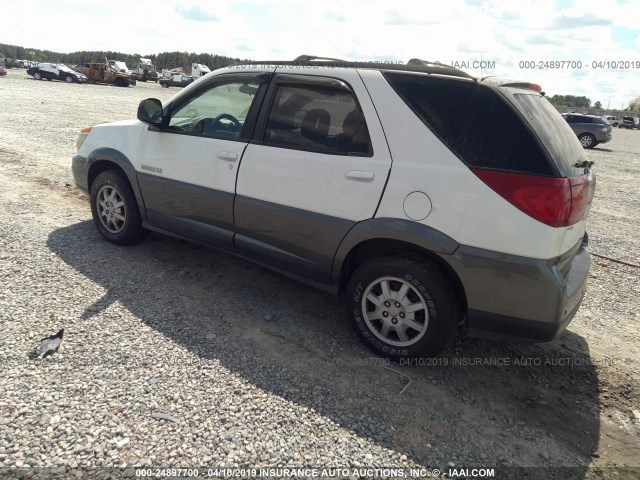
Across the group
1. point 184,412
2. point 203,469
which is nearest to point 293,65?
point 184,412

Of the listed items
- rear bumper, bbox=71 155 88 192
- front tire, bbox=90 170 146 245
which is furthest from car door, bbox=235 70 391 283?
rear bumper, bbox=71 155 88 192

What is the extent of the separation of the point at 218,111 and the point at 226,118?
0.18 m

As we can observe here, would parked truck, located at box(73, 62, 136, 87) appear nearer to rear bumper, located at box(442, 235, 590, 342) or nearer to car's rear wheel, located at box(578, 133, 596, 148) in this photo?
car's rear wheel, located at box(578, 133, 596, 148)

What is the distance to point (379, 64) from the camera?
10.7ft

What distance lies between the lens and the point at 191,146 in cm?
399

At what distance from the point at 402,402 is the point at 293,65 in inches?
103

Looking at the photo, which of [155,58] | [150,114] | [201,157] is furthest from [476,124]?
[155,58]

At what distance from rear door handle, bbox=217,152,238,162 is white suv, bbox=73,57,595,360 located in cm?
1

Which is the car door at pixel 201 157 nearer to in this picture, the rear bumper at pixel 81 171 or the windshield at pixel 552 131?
the rear bumper at pixel 81 171

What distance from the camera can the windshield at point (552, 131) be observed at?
8.79ft

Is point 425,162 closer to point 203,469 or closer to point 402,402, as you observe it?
point 402,402

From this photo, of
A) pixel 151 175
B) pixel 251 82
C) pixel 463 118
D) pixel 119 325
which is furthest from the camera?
pixel 151 175

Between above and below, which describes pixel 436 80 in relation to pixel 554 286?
above

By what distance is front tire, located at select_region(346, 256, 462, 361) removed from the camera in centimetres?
296
